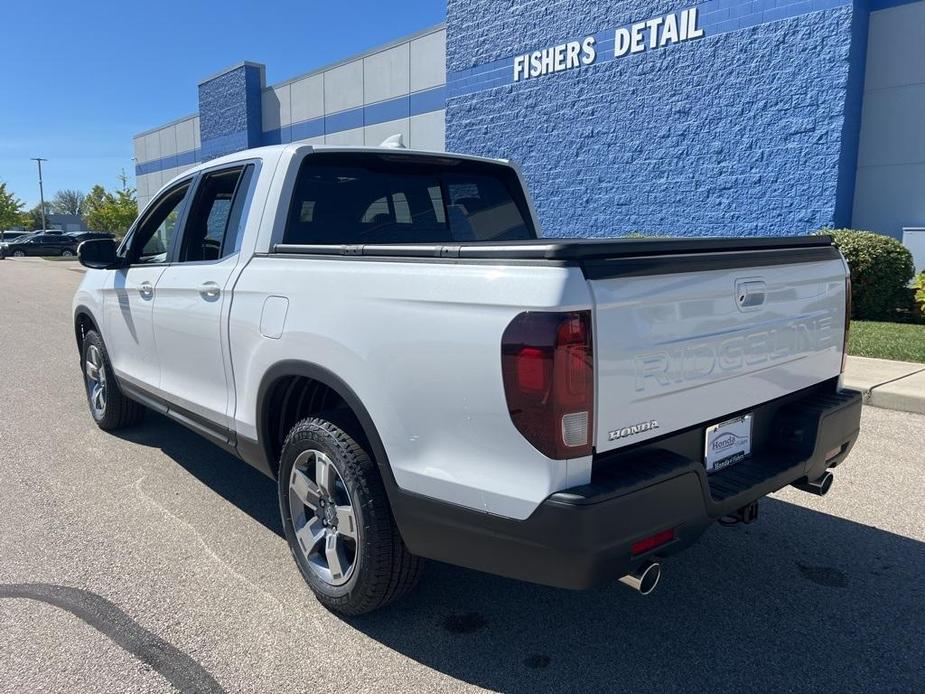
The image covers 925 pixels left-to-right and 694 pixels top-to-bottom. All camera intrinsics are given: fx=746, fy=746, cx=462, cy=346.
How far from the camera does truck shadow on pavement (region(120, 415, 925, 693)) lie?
8.75 feet

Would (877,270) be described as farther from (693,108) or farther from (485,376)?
(485,376)

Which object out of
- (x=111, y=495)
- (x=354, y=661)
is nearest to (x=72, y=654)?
(x=354, y=661)

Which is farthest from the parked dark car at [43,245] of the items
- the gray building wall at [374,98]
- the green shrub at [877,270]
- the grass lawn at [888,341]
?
the grass lawn at [888,341]

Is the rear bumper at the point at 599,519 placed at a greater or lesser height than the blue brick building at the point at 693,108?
lesser

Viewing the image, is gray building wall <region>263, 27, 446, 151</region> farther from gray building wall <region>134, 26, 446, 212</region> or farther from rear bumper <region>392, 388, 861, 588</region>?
rear bumper <region>392, 388, 861, 588</region>

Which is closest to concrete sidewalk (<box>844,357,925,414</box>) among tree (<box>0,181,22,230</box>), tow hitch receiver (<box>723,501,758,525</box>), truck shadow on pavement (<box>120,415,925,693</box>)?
truck shadow on pavement (<box>120,415,925,693</box>)

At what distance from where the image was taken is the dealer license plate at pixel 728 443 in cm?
275

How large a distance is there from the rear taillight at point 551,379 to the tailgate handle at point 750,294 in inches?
31.2

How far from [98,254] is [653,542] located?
3983 millimetres

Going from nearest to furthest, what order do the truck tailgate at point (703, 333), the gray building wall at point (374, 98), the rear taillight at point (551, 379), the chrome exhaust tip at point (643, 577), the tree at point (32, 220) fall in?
the rear taillight at point (551, 379) < the truck tailgate at point (703, 333) < the chrome exhaust tip at point (643, 577) < the gray building wall at point (374, 98) < the tree at point (32, 220)

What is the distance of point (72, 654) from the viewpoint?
281 cm

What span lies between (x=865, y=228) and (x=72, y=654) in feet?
41.0

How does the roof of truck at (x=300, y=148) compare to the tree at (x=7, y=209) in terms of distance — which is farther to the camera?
the tree at (x=7, y=209)

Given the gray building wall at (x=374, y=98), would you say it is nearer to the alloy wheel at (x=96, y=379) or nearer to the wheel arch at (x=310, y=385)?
the alloy wheel at (x=96, y=379)
